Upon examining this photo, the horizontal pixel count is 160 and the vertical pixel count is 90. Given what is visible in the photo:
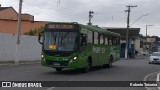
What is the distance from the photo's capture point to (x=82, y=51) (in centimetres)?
2370

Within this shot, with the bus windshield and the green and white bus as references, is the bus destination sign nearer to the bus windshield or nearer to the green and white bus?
the green and white bus

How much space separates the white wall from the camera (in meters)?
37.1

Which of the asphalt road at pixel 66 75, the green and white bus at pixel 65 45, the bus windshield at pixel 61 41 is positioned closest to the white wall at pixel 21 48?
the asphalt road at pixel 66 75

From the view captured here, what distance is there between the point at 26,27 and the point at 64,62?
135 ft

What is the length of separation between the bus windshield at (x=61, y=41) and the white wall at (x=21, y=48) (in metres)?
14.2

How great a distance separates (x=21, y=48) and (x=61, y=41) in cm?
1836

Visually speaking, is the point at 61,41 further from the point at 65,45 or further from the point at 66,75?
the point at 66,75

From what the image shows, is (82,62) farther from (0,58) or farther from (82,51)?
(0,58)

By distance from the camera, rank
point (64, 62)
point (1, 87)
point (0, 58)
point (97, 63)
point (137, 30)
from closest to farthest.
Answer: point (1, 87) < point (64, 62) < point (97, 63) < point (0, 58) < point (137, 30)

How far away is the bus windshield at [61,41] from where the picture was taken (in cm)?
2305

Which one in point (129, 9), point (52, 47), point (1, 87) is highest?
point (129, 9)

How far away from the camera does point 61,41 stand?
23.1 m

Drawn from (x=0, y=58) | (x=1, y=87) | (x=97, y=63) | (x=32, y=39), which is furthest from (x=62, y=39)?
(x=32, y=39)

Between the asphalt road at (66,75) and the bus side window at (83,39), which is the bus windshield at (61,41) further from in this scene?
the asphalt road at (66,75)
